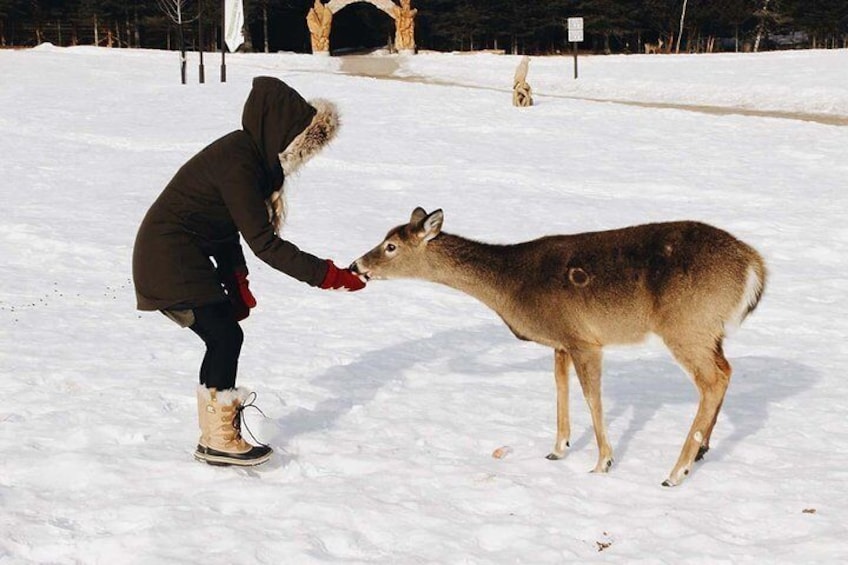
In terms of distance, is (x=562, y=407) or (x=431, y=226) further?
(x=431, y=226)

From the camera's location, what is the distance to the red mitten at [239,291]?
20.9 feet

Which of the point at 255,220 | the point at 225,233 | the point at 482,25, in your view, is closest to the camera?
the point at 255,220

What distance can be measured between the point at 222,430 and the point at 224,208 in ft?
4.42

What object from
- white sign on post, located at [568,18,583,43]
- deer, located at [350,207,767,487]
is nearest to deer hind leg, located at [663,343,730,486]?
deer, located at [350,207,767,487]

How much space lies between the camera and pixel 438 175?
20609 mm

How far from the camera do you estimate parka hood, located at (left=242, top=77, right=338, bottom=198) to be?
580 centimetres

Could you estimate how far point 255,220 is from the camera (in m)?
5.73

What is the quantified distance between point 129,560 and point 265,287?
7477mm

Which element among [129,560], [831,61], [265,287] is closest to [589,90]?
[831,61]

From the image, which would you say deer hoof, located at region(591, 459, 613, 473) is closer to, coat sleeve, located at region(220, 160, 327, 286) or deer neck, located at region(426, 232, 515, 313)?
deer neck, located at region(426, 232, 515, 313)

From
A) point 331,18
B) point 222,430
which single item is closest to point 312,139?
point 222,430

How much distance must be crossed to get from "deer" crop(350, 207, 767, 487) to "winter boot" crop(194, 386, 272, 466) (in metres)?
1.87

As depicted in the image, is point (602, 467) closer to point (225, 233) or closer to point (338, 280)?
point (338, 280)

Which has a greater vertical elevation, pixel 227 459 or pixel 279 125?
pixel 279 125
